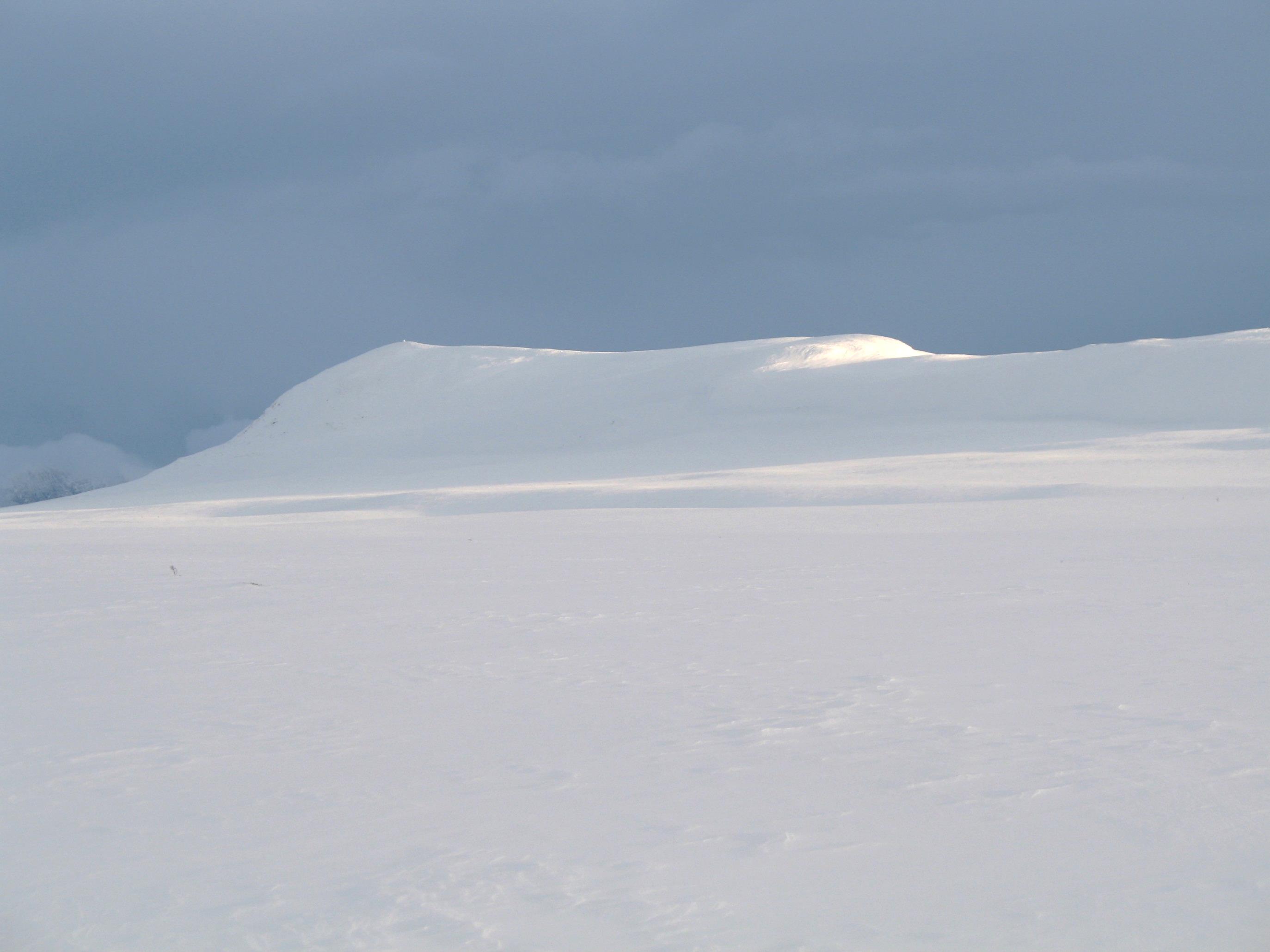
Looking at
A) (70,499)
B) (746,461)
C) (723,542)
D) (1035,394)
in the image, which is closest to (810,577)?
(723,542)

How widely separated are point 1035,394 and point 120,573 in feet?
92.5

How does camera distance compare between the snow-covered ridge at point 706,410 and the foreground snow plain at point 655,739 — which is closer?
the foreground snow plain at point 655,739

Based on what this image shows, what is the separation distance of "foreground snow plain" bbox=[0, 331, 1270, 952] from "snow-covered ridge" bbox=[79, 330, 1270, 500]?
15453mm

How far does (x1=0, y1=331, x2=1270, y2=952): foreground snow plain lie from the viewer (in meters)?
3.64

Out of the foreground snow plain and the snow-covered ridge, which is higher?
the snow-covered ridge

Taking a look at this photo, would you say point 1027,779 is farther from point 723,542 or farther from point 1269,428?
point 1269,428

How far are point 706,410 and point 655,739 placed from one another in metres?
33.1

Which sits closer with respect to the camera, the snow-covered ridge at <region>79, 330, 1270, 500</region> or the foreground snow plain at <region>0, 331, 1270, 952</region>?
the foreground snow plain at <region>0, 331, 1270, 952</region>

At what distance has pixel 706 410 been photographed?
3806 centimetres

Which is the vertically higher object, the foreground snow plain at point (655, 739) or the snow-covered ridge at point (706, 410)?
the snow-covered ridge at point (706, 410)

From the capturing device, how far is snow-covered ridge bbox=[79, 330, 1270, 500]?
30.3 metres

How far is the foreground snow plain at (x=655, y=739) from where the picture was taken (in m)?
3.64

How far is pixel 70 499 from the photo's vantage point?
3694cm

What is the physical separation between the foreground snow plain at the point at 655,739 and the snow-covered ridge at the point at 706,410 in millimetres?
15453
